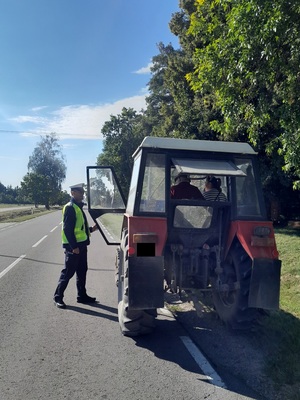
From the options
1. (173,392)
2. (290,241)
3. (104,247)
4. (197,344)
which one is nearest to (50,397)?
(173,392)

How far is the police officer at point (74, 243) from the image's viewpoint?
21.1 ft

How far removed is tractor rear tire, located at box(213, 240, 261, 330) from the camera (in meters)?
4.60

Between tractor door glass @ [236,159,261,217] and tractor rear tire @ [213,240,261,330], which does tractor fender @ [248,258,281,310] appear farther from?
tractor door glass @ [236,159,261,217]

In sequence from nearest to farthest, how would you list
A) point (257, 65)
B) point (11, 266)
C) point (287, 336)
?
1. point (287, 336)
2. point (257, 65)
3. point (11, 266)

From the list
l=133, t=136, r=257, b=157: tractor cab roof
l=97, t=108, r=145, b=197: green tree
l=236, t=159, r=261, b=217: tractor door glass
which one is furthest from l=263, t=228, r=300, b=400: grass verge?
l=97, t=108, r=145, b=197: green tree

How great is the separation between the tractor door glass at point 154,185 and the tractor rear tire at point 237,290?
3.66ft

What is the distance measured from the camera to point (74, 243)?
646 centimetres

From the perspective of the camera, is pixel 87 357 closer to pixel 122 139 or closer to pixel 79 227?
pixel 79 227

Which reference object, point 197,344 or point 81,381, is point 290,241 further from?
point 81,381

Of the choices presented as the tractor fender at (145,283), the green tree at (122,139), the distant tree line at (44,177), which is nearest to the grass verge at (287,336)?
the tractor fender at (145,283)

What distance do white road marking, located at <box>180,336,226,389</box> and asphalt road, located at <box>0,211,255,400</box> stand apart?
58 millimetres

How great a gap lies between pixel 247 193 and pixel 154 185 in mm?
1202

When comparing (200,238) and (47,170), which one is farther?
(47,170)

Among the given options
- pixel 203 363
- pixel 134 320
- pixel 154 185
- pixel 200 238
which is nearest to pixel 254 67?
A: pixel 154 185
